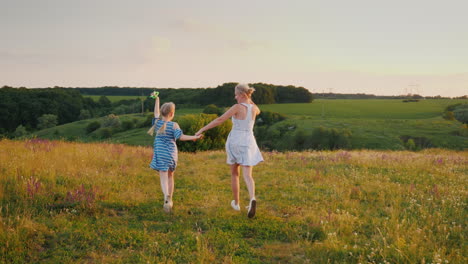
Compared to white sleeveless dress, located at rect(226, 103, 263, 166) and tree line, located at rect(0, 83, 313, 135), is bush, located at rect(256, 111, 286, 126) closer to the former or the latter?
tree line, located at rect(0, 83, 313, 135)

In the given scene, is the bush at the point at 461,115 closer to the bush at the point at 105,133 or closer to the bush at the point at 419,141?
the bush at the point at 419,141

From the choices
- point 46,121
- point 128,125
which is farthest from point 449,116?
point 46,121

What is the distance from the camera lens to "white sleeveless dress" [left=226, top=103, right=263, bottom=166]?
20.3 feet

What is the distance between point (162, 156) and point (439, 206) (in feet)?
20.8

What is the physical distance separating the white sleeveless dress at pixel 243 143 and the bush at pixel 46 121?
122857mm

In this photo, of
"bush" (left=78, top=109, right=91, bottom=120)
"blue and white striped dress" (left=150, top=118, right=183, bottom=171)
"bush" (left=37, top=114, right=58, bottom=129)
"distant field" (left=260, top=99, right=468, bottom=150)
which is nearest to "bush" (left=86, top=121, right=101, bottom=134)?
"bush" (left=37, top=114, right=58, bottom=129)

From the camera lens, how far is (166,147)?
6.66m

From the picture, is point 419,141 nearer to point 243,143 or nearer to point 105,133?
point 243,143

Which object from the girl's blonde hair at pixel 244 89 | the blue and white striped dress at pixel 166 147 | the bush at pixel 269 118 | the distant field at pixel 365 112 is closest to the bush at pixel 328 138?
the bush at pixel 269 118

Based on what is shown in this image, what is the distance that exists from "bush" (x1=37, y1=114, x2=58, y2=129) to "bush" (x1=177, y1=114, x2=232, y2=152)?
347 feet

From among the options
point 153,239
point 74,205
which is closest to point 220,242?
point 153,239

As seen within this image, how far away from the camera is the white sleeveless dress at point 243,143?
20.3ft

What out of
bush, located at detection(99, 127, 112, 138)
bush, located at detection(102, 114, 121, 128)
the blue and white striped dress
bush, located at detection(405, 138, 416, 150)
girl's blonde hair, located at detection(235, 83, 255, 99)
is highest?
girl's blonde hair, located at detection(235, 83, 255, 99)

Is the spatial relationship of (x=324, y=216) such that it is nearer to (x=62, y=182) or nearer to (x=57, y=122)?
(x=62, y=182)
